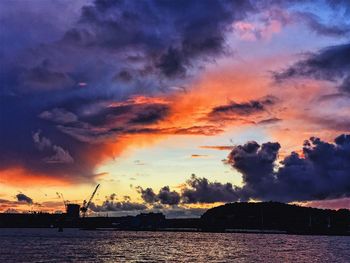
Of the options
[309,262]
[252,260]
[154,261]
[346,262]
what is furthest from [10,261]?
[346,262]

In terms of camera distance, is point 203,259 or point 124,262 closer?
point 124,262

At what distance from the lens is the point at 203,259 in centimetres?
15725

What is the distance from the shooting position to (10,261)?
141m

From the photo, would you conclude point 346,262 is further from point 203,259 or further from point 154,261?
point 154,261

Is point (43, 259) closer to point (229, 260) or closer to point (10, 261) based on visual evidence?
point (10, 261)

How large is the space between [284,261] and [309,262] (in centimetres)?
735

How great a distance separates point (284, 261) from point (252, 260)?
926cm

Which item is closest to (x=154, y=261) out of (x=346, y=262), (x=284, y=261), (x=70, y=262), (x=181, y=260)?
(x=181, y=260)

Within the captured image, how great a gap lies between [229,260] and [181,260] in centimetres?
1443

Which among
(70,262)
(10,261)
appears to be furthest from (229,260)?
(10,261)

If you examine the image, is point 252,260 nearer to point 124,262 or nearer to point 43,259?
point 124,262

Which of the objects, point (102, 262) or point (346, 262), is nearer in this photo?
point (102, 262)

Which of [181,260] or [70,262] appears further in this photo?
[181,260]

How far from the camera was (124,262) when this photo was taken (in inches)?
5571
